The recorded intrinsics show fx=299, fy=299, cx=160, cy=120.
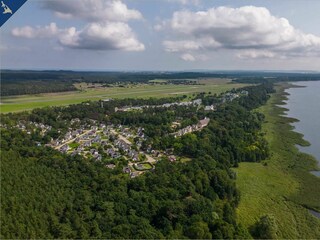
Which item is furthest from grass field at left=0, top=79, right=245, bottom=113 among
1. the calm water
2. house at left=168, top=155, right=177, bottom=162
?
the calm water

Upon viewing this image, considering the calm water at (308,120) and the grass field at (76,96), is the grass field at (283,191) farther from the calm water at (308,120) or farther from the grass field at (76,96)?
the grass field at (76,96)

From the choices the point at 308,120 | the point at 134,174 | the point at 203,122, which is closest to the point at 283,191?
the point at 134,174

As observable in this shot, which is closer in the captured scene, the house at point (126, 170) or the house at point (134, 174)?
the house at point (134, 174)

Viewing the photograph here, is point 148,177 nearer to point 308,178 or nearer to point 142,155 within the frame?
point 142,155

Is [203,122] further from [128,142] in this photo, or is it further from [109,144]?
[109,144]

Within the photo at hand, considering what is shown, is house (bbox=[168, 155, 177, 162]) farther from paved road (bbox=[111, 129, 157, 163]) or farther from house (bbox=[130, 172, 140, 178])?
house (bbox=[130, 172, 140, 178])

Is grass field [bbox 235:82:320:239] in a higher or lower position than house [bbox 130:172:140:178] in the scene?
lower

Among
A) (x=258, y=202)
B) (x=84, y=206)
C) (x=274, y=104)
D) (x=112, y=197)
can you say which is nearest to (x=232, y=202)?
(x=258, y=202)

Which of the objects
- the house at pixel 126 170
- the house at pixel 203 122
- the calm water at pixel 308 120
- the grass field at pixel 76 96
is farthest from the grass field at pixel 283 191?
the grass field at pixel 76 96
